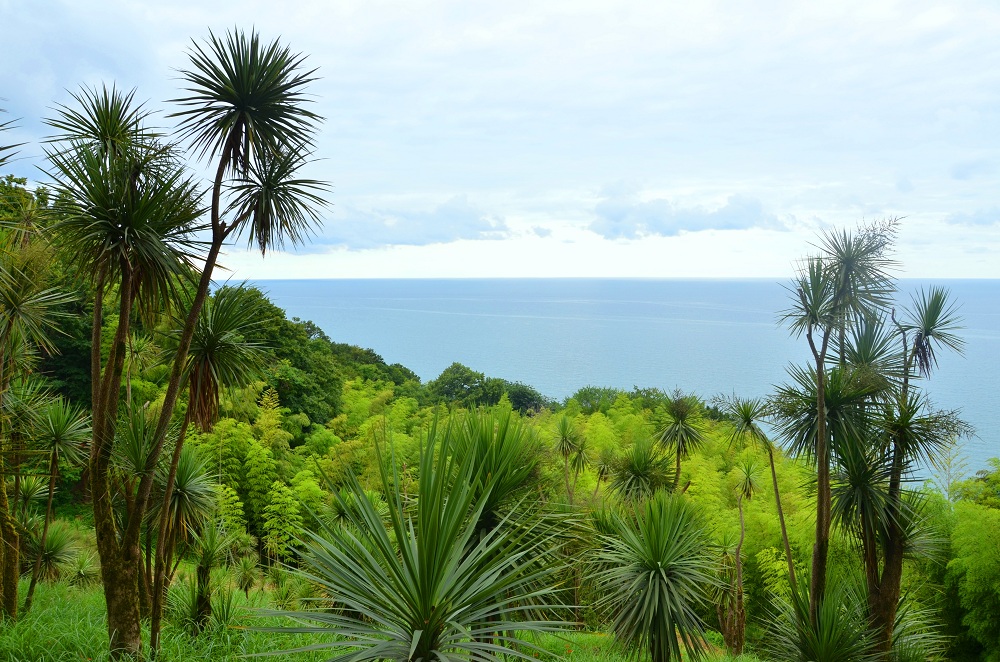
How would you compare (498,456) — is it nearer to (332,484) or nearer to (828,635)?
(332,484)

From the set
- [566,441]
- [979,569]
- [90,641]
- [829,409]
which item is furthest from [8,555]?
[979,569]

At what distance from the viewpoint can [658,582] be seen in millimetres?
8367

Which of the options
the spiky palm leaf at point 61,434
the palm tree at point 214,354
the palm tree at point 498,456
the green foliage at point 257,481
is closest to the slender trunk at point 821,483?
the palm tree at point 498,456

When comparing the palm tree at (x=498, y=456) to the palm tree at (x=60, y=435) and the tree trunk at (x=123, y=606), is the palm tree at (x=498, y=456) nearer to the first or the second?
the tree trunk at (x=123, y=606)

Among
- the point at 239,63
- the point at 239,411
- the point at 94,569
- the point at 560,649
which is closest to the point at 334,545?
the point at 239,63

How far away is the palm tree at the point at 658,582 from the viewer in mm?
8227

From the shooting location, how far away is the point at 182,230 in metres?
6.93

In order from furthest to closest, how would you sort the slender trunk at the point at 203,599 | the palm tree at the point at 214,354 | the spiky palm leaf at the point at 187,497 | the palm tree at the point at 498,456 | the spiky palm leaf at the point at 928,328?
the spiky palm leaf at the point at 928,328 < the spiky palm leaf at the point at 187,497 < the slender trunk at the point at 203,599 < the palm tree at the point at 214,354 < the palm tree at the point at 498,456

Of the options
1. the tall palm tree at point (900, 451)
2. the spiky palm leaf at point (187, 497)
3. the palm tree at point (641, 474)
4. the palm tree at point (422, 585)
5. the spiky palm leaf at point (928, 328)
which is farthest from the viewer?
the palm tree at point (641, 474)

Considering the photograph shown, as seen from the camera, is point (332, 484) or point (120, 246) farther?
point (120, 246)

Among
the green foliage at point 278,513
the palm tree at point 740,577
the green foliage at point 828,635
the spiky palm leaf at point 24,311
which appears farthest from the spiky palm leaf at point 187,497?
the palm tree at point 740,577

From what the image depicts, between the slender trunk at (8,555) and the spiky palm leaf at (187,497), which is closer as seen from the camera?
the slender trunk at (8,555)

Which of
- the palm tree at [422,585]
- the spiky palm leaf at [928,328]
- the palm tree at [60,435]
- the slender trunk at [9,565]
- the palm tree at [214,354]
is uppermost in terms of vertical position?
the spiky palm leaf at [928,328]

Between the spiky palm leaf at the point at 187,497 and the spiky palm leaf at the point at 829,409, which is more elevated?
the spiky palm leaf at the point at 829,409
